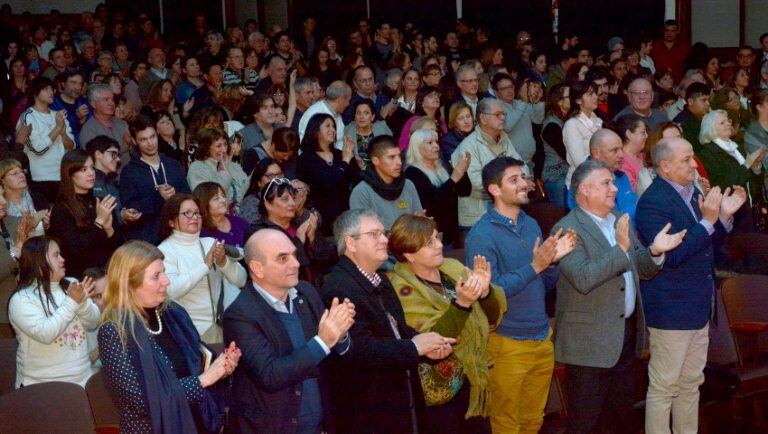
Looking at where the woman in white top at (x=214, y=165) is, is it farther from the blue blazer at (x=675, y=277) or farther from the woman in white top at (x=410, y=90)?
the blue blazer at (x=675, y=277)

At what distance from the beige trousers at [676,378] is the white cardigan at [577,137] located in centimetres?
246

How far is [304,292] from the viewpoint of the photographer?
415 cm

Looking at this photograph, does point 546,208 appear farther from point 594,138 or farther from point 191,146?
point 191,146

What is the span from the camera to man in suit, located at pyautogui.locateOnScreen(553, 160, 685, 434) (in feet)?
16.0

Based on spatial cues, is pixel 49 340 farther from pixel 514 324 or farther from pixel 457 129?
pixel 457 129

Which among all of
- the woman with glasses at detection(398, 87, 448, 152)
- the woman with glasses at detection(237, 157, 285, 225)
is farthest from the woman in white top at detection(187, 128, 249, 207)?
the woman with glasses at detection(398, 87, 448, 152)

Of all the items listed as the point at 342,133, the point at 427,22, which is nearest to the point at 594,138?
the point at 342,133

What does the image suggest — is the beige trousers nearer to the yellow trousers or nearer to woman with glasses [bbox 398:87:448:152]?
the yellow trousers

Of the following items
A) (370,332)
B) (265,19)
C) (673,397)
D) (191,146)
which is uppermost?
(265,19)

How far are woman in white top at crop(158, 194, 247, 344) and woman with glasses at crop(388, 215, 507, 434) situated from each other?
1.25m

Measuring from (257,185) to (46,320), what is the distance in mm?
1933

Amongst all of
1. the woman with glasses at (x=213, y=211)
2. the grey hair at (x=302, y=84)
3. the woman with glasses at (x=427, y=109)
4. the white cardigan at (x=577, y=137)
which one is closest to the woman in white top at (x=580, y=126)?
the white cardigan at (x=577, y=137)

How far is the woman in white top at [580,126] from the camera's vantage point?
746 centimetres

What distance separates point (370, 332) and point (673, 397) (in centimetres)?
175
